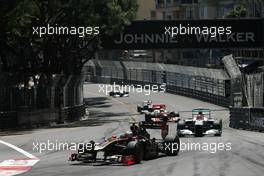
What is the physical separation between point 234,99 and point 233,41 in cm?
1733

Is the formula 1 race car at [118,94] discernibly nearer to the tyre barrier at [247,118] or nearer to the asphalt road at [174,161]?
the tyre barrier at [247,118]

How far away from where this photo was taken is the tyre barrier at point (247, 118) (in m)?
33.9

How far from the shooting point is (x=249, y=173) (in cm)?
1622

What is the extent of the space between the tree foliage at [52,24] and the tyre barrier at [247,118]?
1211cm

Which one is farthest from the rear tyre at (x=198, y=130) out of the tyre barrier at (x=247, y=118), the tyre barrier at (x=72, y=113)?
the tyre barrier at (x=72, y=113)

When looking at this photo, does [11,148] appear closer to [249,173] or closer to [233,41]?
[249,173]

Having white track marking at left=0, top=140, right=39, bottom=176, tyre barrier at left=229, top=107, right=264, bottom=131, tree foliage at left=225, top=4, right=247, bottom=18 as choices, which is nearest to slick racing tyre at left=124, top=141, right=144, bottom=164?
white track marking at left=0, top=140, right=39, bottom=176

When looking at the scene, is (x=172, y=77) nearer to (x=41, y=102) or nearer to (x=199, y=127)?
(x=41, y=102)

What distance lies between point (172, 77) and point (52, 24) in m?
27.8

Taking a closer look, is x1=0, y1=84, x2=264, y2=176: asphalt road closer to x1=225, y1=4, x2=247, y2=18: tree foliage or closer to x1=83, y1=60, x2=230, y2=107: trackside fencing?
x1=83, y1=60, x2=230, y2=107: trackside fencing

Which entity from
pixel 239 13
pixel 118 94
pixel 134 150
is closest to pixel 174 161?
pixel 134 150

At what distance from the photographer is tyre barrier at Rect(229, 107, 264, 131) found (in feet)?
111

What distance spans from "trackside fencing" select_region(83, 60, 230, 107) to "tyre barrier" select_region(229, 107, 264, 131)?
1092 cm

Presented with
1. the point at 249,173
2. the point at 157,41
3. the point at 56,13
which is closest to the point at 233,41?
the point at 157,41
